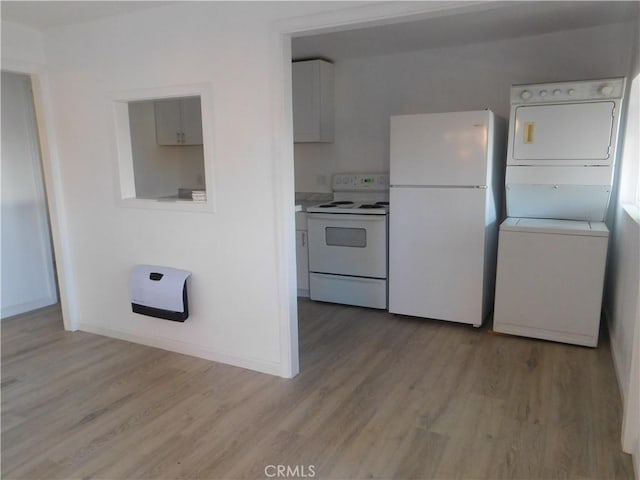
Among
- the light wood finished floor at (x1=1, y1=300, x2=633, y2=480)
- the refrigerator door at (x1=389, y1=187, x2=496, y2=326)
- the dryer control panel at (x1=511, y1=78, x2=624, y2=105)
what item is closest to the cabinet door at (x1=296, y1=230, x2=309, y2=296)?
the refrigerator door at (x1=389, y1=187, x2=496, y2=326)

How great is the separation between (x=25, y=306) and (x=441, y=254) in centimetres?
367

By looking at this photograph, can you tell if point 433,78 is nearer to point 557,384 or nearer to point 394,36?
point 394,36

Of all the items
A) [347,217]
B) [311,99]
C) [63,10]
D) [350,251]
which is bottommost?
[350,251]

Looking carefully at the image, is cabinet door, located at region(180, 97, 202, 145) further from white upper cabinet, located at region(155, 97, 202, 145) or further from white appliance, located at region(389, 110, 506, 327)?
white appliance, located at region(389, 110, 506, 327)

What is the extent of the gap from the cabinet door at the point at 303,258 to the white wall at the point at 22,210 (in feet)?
7.60

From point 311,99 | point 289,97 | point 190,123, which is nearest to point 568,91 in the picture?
point 289,97

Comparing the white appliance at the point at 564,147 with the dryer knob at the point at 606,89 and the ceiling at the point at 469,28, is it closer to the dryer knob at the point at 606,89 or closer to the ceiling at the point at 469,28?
the dryer knob at the point at 606,89

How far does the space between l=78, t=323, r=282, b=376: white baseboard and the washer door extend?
7.65 feet

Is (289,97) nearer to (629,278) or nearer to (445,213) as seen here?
(445,213)

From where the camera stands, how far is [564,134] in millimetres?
3207

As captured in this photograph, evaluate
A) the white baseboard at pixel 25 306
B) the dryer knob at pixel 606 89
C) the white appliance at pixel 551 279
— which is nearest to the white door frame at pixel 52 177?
the white baseboard at pixel 25 306

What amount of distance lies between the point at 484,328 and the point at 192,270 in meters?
2.24

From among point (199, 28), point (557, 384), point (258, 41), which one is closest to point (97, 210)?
point (199, 28)

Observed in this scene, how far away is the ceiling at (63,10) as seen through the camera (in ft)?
8.82
